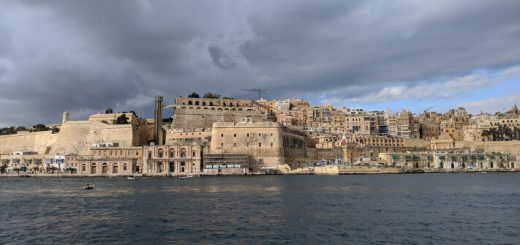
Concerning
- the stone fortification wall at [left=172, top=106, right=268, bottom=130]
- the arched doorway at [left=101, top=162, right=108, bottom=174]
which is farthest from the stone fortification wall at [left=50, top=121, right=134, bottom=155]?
the stone fortification wall at [left=172, top=106, right=268, bottom=130]

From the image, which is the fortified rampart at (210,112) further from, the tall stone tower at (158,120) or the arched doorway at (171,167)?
the arched doorway at (171,167)

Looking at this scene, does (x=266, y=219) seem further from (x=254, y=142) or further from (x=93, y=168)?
(x=93, y=168)

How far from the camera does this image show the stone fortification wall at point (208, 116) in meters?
79.2

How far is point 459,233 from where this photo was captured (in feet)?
57.6

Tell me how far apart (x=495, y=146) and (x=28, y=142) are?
80.3 m

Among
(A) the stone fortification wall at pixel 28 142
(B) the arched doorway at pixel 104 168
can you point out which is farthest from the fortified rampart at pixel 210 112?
(A) the stone fortification wall at pixel 28 142

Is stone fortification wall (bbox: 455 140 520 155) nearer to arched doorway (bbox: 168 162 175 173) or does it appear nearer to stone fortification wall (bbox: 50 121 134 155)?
arched doorway (bbox: 168 162 175 173)

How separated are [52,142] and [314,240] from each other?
72.7 metres

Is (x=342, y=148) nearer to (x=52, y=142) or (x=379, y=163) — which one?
(x=379, y=163)

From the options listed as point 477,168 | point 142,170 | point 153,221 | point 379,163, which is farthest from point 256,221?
point 477,168

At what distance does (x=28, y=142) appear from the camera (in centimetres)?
8338

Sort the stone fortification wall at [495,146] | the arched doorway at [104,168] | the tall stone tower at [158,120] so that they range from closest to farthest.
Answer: the arched doorway at [104,168] < the tall stone tower at [158,120] < the stone fortification wall at [495,146]

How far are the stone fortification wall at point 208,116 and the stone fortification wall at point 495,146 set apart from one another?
3746 centimetres

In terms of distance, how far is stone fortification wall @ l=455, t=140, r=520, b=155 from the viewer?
277 feet
